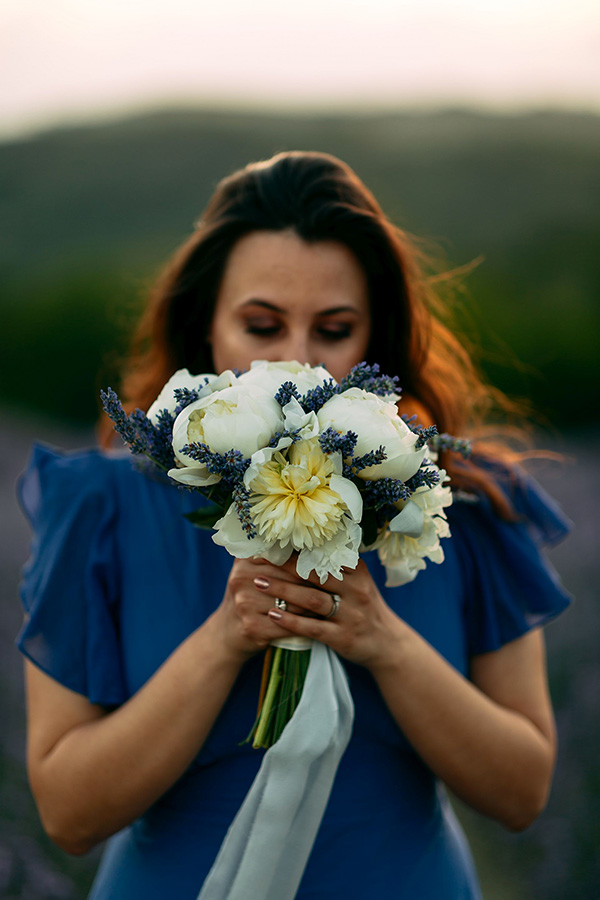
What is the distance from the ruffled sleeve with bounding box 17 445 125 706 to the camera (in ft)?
6.43

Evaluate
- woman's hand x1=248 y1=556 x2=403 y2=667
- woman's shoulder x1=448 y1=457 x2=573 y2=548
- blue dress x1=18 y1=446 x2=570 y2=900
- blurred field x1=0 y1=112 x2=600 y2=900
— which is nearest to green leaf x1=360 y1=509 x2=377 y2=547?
woman's hand x1=248 y1=556 x2=403 y2=667

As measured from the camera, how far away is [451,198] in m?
12.6

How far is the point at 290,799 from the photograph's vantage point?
5.66ft

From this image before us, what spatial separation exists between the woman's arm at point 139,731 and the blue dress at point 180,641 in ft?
0.36

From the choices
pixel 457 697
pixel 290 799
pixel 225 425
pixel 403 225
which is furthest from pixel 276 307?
pixel 403 225

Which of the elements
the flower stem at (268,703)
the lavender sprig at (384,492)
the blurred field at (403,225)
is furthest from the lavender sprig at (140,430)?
the blurred field at (403,225)

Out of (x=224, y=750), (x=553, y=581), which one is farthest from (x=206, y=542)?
(x=553, y=581)

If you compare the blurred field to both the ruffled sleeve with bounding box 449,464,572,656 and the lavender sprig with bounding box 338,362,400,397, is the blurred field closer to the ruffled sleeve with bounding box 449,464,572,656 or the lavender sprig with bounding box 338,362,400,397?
the ruffled sleeve with bounding box 449,464,572,656

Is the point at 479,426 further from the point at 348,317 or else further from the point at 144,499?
the point at 144,499

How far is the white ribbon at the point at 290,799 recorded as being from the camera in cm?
169

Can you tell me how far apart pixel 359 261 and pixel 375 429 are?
0.99 meters

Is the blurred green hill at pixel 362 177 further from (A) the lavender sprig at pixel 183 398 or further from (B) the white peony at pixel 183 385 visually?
(A) the lavender sprig at pixel 183 398

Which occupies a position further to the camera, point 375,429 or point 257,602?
point 257,602

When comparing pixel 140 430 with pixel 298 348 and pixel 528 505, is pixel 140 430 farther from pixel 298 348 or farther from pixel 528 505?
pixel 528 505
